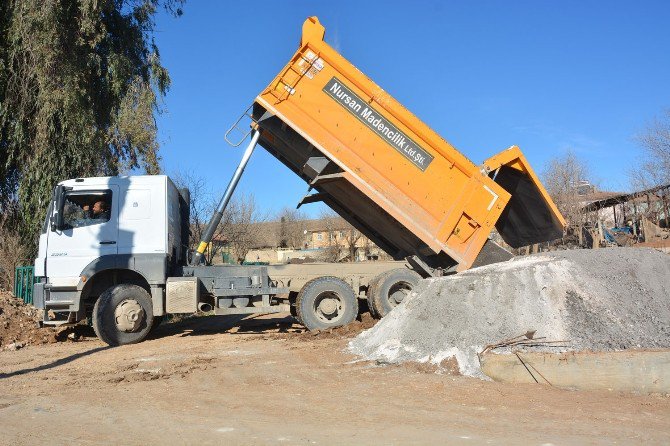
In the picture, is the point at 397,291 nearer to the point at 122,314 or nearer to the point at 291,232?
the point at 122,314

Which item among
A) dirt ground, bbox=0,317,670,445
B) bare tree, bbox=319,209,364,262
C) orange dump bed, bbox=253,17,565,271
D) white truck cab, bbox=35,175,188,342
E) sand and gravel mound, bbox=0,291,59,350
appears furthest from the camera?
bare tree, bbox=319,209,364,262

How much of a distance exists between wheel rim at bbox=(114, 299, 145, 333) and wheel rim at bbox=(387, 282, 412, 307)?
4.46m

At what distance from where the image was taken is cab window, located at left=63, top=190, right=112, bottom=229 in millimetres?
10078

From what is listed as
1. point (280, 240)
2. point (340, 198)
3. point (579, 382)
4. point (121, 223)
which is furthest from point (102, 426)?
point (280, 240)

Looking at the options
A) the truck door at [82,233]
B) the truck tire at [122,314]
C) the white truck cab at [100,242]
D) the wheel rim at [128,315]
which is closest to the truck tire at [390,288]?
the white truck cab at [100,242]

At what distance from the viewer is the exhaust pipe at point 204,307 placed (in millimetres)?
10294

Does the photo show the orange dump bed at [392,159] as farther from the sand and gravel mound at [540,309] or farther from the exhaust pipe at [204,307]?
the exhaust pipe at [204,307]

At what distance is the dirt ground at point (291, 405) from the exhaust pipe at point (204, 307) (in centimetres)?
162

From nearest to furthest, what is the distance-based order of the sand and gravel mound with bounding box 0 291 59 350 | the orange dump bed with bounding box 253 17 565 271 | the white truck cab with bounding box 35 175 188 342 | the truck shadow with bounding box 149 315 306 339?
the orange dump bed with bounding box 253 17 565 271, the white truck cab with bounding box 35 175 188 342, the sand and gravel mound with bounding box 0 291 59 350, the truck shadow with bounding box 149 315 306 339

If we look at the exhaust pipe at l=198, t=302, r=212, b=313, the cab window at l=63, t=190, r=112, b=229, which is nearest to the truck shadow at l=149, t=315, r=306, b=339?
the exhaust pipe at l=198, t=302, r=212, b=313

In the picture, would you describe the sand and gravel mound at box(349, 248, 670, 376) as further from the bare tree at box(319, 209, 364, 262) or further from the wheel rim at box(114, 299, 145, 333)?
the bare tree at box(319, 209, 364, 262)

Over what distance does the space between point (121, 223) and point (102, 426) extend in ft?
18.7

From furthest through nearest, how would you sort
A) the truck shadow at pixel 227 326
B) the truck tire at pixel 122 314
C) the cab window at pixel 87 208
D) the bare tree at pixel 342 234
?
the bare tree at pixel 342 234
the truck shadow at pixel 227 326
the cab window at pixel 87 208
the truck tire at pixel 122 314

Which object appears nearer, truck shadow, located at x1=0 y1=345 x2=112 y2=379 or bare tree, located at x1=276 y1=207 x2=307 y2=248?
truck shadow, located at x1=0 y1=345 x2=112 y2=379
